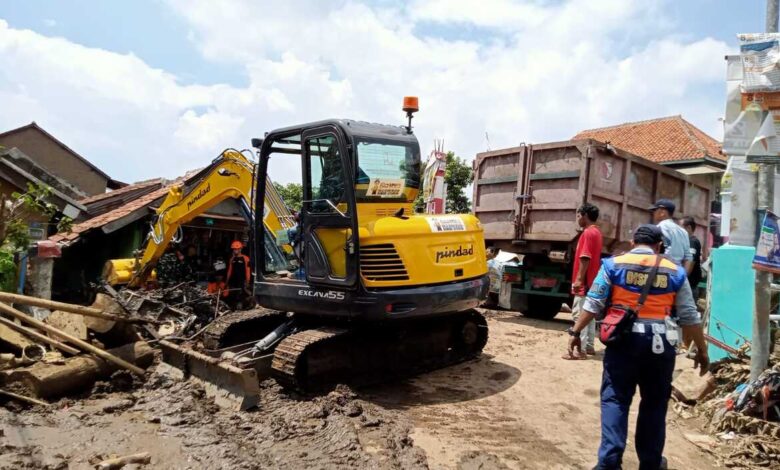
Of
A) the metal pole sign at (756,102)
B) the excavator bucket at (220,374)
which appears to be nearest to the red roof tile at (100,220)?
the excavator bucket at (220,374)

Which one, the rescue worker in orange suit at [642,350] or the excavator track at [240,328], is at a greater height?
the rescue worker in orange suit at [642,350]

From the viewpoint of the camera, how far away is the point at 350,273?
5.15 m

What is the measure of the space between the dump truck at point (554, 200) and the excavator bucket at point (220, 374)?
4.83m

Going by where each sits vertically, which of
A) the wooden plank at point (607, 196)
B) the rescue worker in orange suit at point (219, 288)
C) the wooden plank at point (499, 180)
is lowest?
the rescue worker in orange suit at point (219, 288)

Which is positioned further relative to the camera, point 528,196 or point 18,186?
point 18,186

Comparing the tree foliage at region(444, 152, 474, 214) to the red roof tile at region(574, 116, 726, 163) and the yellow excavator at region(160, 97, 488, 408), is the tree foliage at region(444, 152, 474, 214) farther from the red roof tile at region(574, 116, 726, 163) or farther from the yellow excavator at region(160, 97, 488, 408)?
the yellow excavator at region(160, 97, 488, 408)

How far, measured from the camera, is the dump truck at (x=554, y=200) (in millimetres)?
8359

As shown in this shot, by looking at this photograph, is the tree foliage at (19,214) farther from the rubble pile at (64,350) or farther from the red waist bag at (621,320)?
the red waist bag at (621,320)

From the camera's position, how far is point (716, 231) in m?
13.4

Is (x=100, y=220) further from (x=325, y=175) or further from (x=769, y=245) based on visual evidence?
(x=769, y=245)

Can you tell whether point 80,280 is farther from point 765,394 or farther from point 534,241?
point 765,394

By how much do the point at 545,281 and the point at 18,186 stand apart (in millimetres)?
10365

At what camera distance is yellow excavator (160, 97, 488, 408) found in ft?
16.9

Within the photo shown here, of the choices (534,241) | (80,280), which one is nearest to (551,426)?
(534,241)
